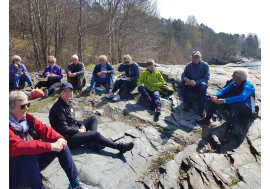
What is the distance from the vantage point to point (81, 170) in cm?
243

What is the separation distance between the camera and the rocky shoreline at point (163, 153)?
2348 mm

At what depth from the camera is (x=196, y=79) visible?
4793mm

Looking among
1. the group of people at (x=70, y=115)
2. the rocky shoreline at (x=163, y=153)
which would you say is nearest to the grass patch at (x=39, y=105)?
the rocky shoreline at (x=163, y=153)

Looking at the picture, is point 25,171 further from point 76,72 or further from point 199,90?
point 76,72

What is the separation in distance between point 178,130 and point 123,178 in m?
1.92

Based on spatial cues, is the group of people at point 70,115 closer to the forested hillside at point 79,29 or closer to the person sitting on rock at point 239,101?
the person sitting on rock at point 239,101

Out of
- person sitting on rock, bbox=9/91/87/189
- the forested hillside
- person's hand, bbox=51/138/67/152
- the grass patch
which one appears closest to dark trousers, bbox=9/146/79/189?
person sitting on rock, bbox=9/91/87/189

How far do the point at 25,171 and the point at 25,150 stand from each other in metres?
0.23

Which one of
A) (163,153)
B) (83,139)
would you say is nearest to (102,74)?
(83,139)

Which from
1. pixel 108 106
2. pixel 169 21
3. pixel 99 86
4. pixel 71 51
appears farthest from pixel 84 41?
pixel 169 21

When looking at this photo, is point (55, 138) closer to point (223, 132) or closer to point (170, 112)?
point (170, 112)

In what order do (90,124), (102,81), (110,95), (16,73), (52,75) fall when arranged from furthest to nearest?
(102,81)
(16,73)
(52,75)
(110,95)
(90,124)

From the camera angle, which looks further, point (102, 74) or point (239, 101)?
point (102, 74)

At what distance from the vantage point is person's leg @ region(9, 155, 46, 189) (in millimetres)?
1744
